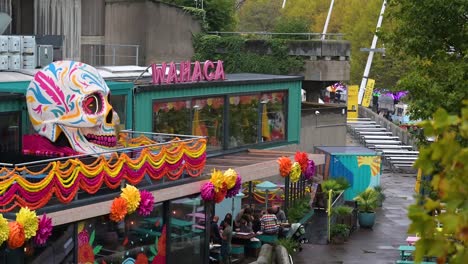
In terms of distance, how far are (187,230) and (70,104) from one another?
4.49 m

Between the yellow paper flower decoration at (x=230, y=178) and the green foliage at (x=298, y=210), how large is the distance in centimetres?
661

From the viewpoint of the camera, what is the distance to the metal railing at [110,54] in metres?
38.6

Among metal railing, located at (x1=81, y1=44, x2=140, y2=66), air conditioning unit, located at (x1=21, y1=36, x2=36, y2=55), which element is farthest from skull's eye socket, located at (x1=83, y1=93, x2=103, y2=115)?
metal railing, located at (x1=81, y1=44, x2=140, y2=66)

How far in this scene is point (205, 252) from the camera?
2370 centimetres

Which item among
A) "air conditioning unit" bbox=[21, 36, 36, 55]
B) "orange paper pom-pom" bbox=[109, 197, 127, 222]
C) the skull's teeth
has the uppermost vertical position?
"air conditioning unit" bbox=[21, 36, 36, 55]

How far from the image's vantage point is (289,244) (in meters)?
26.8

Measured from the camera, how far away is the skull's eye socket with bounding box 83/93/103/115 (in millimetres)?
20922

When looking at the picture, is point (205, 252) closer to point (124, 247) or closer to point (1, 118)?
point (124, 247)

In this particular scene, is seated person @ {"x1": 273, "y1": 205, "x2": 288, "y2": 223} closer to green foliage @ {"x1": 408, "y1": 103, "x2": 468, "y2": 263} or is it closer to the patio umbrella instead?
the patio umbrella

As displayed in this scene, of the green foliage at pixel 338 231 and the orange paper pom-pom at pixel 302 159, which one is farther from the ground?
the orange paper pom-pom at pixel 302 159

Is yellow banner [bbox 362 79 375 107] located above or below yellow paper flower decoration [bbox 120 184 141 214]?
below

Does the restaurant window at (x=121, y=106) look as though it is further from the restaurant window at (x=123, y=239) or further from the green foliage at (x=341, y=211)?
the green foliage at (x=341, y=211)

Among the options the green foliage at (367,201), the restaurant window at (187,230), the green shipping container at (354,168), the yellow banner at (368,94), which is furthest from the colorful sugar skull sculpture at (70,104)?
the yellow banner at (368,94)

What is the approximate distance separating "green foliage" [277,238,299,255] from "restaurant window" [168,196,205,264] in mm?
3481
